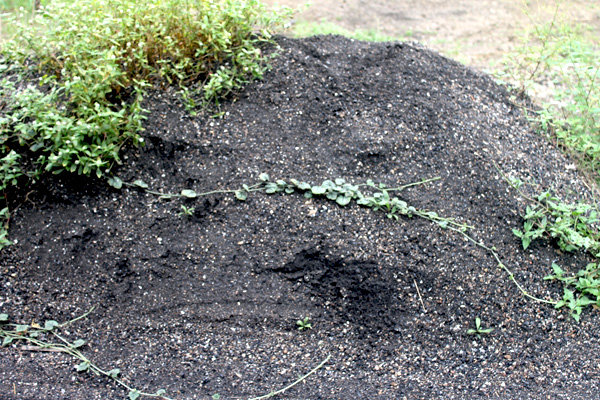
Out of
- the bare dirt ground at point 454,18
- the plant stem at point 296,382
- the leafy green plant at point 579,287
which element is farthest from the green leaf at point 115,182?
the bare dirt ground at point 454,18

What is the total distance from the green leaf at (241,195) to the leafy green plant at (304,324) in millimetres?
728

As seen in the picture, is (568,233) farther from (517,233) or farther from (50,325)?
(50,325)

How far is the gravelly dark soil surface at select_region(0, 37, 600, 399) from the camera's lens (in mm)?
2551

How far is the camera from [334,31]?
4.92m

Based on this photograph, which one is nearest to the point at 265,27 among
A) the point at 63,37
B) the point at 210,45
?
the point at 210,45

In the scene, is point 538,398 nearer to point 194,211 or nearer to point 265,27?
point 194,211

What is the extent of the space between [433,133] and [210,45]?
4.82ft

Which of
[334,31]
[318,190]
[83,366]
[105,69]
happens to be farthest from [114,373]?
[334,31]

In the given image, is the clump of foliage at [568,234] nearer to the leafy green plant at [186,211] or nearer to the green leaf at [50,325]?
the leafy green plant at [186,211]

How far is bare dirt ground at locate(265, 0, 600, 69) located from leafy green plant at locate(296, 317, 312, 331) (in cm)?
330

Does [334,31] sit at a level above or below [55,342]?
above

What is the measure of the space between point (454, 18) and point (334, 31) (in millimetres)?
1647

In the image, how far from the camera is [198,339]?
264 cm

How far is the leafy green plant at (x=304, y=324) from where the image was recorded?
2684 millimetres
